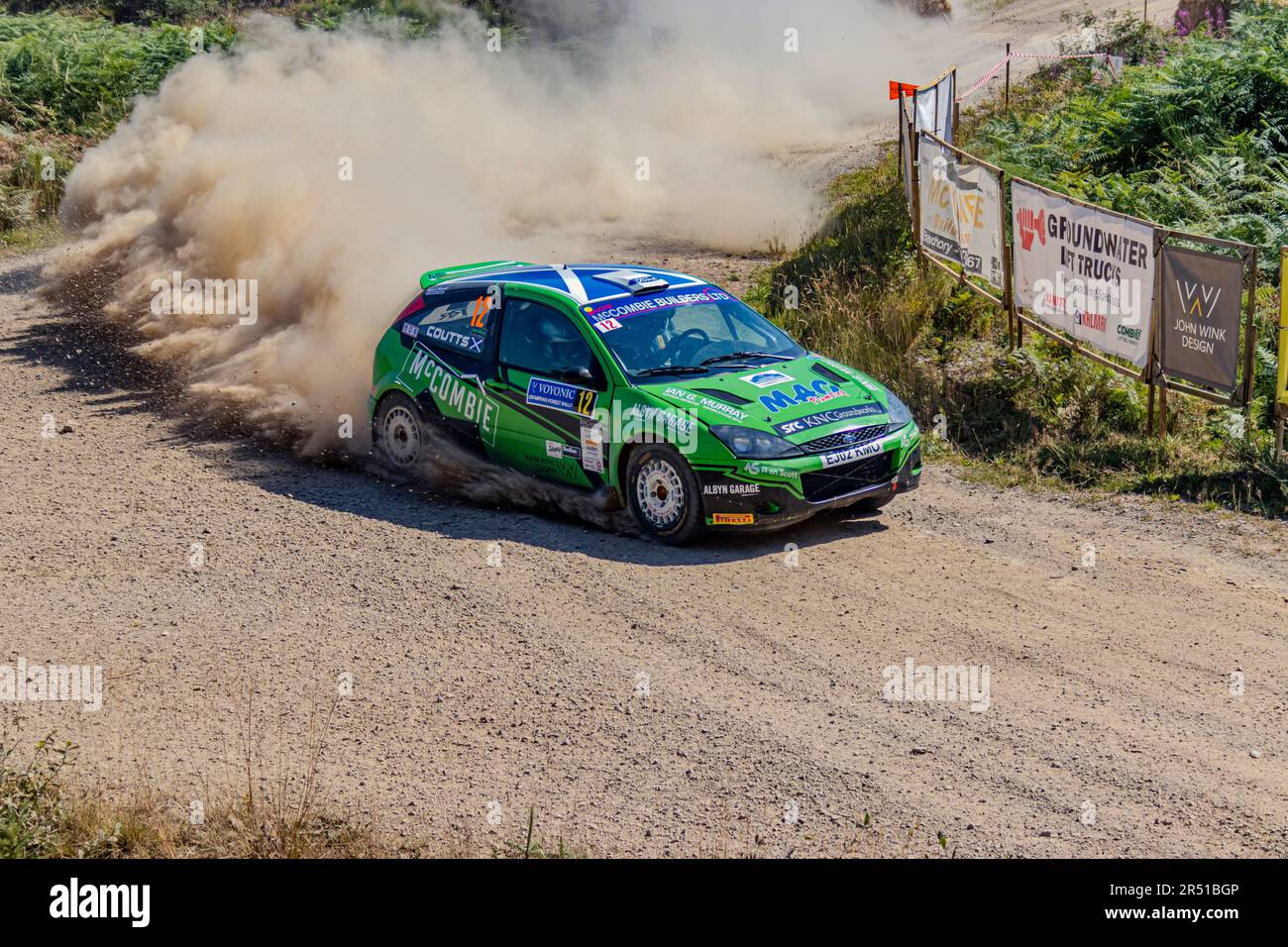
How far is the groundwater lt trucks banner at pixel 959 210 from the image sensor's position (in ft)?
A: 44.3

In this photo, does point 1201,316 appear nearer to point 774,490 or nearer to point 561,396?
point 774,490

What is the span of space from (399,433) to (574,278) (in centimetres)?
206

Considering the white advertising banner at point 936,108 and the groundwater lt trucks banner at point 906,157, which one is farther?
the white advertising banner at point 936,108

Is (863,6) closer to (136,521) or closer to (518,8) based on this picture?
(518,8)

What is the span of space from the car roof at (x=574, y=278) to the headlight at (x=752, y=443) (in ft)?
5.67

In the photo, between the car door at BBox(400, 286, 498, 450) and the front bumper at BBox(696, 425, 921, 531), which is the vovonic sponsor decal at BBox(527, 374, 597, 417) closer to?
the car door at BBox(400, 286, 498, 450)

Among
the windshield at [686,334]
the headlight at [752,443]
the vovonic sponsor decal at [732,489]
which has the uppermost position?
the windshield at [686,334]

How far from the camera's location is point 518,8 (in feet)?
114

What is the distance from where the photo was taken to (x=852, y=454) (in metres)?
9.53

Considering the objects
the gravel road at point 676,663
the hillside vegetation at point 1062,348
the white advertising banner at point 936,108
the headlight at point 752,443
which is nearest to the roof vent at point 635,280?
the headlight at point 752,443

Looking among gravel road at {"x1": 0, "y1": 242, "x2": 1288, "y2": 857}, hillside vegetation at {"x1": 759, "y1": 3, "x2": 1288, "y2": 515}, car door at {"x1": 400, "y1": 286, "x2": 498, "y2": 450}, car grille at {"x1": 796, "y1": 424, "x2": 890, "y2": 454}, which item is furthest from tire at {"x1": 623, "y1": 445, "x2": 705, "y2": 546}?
hillside vegetation at {"x1": 759, "y1": 3, "x2": 1288, "y2": 515}

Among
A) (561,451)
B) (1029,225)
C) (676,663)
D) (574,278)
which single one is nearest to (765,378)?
(561,451)

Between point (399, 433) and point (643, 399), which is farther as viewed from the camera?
point (399, 433)

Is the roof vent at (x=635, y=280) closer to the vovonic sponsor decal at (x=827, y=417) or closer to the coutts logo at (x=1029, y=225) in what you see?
the vovonic sponsor decal at (x=827, y=417)
